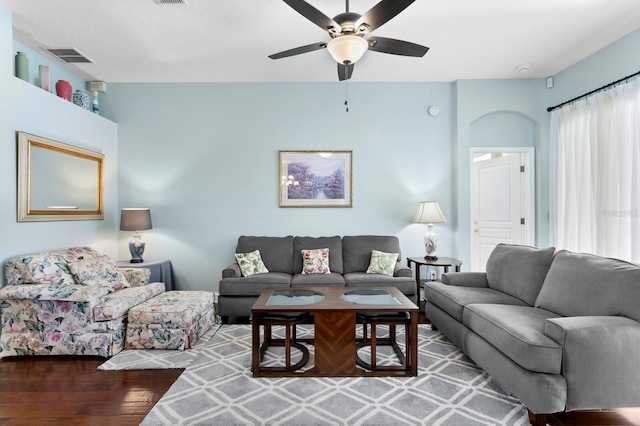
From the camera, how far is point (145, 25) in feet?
10.3

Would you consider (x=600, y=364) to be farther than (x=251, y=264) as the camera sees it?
No

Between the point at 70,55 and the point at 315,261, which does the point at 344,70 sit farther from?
the point at 70,55

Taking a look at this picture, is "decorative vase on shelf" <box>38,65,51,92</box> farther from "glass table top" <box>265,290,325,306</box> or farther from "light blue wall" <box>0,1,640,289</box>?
→ "glass table top" <box>265,290,325,306</box>

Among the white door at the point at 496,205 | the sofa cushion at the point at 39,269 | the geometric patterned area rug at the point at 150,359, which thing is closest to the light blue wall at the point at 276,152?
the white door at the point at 496,205

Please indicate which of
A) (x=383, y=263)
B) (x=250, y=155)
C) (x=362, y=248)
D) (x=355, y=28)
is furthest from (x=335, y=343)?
(x=250, y=155)

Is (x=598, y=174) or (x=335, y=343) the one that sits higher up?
(x=598, y=174)

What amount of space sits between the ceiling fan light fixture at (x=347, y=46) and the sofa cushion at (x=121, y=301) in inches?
106

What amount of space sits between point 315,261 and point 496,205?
271 cm

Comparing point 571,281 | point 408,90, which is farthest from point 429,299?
point 408,90

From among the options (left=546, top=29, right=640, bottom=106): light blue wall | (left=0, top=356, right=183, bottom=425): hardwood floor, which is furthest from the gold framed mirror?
(left=546, top=29, right=640, bottom=106): light blue wall

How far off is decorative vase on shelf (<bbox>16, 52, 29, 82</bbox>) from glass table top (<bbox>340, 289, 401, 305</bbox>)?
363 cm

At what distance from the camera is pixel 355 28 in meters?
2.29

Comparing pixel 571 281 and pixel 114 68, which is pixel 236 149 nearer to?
→ pixel 114 68

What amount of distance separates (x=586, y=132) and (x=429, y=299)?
98.4 inches
